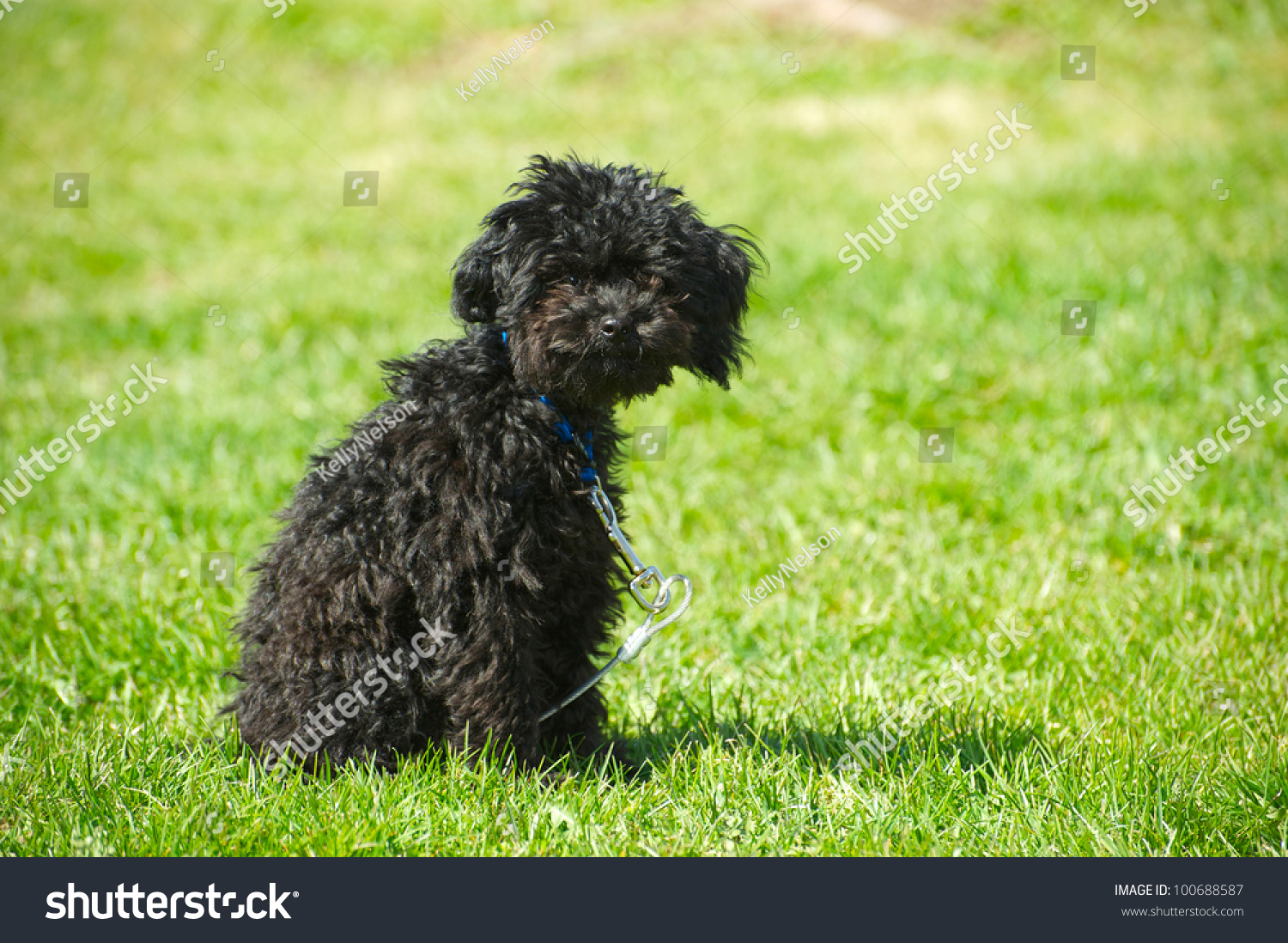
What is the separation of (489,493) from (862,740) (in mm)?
1705

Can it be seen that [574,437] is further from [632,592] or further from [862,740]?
[862,740]

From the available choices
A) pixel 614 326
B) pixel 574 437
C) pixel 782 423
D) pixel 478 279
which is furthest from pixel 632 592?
pixel 782 423

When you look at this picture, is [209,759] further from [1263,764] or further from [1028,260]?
[1028,260]

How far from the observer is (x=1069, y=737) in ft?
12.9

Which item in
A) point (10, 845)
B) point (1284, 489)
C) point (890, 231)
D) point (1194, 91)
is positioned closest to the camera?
point (10, 845)

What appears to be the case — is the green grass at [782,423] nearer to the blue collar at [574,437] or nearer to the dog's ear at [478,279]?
the blue collar at [574,437]

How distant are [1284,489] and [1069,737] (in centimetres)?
295

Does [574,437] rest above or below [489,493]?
above

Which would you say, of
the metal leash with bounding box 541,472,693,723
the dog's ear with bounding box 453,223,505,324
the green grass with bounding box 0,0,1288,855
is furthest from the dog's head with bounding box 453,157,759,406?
the green grass with bounding box 0,0,1288,855

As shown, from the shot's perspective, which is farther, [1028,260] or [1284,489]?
[1028,260]

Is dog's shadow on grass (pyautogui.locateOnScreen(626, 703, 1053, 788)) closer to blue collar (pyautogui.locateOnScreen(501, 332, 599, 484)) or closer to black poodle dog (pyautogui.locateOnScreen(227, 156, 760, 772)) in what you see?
black poodle dog (pyautogui.locateOnScreen(227, 156, 760, 772))

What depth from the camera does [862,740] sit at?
13.0 feet

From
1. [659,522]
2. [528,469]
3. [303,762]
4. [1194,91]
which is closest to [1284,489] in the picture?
[659,522]

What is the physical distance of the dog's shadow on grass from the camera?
3742 mm
